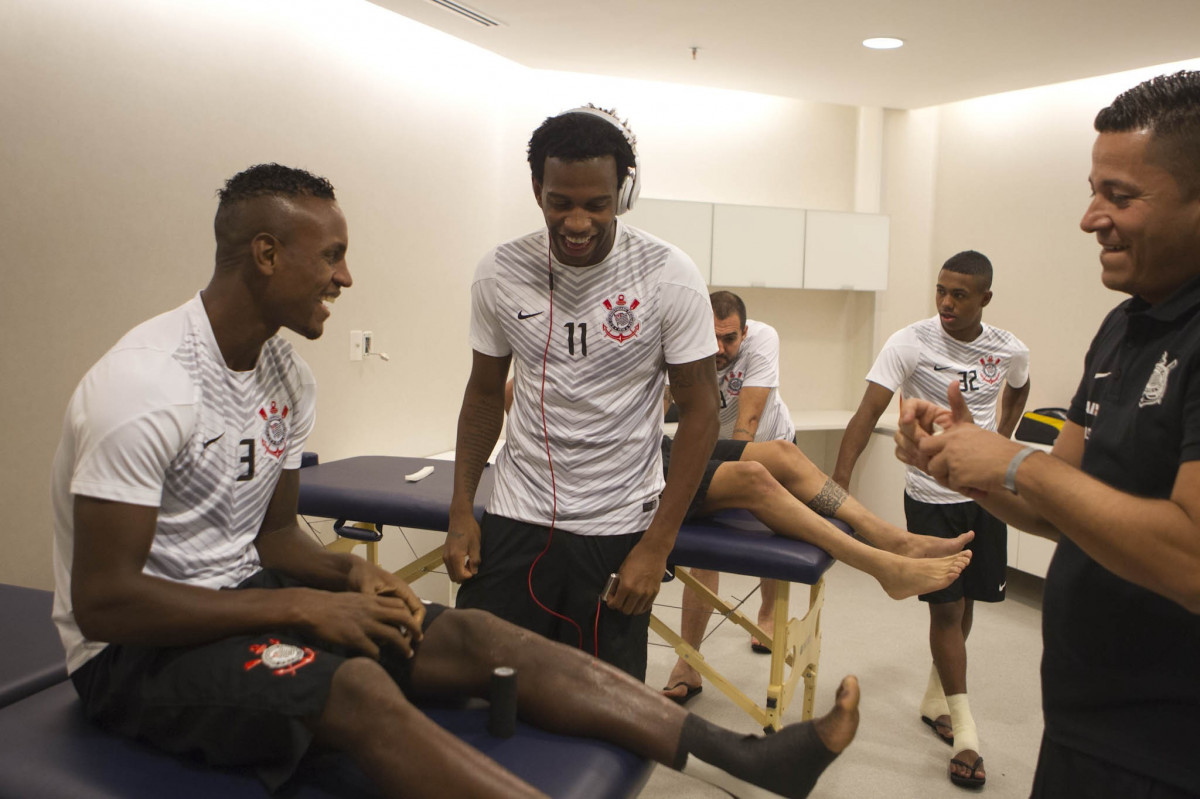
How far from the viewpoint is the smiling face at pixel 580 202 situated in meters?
1.62

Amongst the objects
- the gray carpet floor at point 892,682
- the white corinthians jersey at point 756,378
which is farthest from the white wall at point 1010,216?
the white corinthians jersey at point 756,378

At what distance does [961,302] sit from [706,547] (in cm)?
113

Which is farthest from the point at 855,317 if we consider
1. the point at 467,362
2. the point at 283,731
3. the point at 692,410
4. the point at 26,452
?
the point at 283,731

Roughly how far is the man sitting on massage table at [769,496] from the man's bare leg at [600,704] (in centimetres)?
90

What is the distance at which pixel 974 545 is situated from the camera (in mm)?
2730

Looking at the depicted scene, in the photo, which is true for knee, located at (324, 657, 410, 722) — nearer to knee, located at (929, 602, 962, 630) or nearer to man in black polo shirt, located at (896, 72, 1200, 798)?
man in black polo shirt, located at (896, 72, 1200, 798)

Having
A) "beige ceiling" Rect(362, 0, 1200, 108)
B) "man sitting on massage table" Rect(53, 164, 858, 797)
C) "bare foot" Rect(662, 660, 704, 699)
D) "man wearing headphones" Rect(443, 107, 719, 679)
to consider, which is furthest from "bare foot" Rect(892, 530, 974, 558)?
"beige ceiling" Rect(362, 0, 1200, 108)

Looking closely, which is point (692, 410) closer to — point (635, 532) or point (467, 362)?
point (635, 532)

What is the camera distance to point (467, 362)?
4449 millimetres

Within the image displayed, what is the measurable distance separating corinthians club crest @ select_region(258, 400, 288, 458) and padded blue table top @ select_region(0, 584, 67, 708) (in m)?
0.53

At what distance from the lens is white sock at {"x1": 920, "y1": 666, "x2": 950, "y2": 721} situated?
279cm

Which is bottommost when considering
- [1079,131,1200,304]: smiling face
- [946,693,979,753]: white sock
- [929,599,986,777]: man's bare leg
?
[946,693,979,753]: white sock

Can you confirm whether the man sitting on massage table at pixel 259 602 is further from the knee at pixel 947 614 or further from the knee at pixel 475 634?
the knee at pixel 947 614

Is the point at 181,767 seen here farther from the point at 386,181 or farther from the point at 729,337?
the point at 386,181
